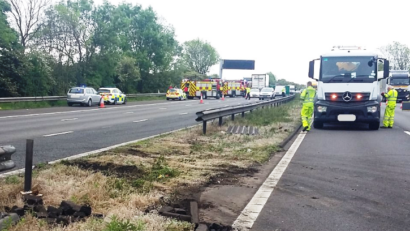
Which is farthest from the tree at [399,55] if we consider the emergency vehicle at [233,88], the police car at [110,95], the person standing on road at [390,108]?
the person standing on road at [390,108]

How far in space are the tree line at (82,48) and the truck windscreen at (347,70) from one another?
23604 mm

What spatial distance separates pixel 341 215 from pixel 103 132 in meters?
11.3

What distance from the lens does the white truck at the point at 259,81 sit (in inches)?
2689

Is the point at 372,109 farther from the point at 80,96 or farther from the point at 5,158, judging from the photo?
the point at 80,96

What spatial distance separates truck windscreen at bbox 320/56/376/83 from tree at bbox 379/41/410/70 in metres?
84.6

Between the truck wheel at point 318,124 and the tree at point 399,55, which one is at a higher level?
the tree at point 399,55

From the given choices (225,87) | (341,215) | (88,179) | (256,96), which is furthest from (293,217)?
(225,87)

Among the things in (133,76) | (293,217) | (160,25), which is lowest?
(293,217)

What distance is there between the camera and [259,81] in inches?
2697

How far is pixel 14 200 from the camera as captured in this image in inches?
233

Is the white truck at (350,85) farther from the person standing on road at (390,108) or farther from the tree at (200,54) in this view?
the tree at (200,54)

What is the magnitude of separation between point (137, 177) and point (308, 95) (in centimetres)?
1125

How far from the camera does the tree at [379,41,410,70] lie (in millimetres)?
97562

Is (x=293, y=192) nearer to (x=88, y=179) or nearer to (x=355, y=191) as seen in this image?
(x=355, y=191)
